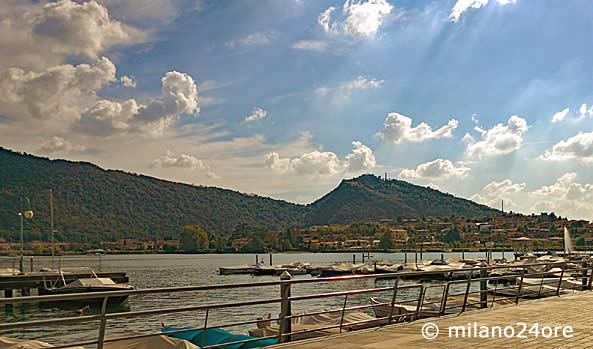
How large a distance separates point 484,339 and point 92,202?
16168 centimetres

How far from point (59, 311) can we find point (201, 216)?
15847 cm

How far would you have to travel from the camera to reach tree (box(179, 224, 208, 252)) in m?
184

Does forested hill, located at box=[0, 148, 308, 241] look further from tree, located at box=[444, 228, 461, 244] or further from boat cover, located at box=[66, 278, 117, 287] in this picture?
boat cover, located at box=[66, 278, 117, 287]

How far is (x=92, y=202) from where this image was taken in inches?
6304

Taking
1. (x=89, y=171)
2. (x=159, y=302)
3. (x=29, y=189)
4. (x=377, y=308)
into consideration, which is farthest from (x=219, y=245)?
(x=377, y=308)

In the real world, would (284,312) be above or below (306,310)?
above

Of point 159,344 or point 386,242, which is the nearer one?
point 159,344

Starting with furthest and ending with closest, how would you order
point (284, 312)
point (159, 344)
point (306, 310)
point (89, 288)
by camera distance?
point (89, 288), point (306, 310), point (159, 344), point (284, 312)

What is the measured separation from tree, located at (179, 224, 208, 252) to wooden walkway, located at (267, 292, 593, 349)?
174m

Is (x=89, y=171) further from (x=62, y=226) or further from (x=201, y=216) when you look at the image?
(x=201, y=216)

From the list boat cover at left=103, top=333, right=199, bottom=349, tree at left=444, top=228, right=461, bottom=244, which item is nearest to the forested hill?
tree at left=444, top=228, right=461, bottom=244

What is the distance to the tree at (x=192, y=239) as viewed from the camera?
602 feet

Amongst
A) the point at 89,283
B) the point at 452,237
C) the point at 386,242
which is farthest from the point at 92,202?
the point at 89,283

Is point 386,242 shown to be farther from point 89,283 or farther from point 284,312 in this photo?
point 284,312
